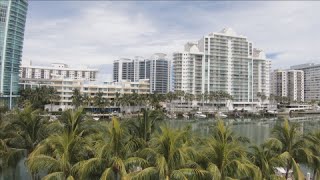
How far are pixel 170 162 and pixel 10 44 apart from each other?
423 feet

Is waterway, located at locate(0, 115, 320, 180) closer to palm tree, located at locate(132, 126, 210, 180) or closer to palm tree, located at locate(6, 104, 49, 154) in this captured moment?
palm tree, located at locate(6, 104, 49, 154)

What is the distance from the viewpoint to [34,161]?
14.4 meters

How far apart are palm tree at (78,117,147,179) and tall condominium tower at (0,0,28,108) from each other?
399 feet

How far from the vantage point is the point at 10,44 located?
426 feet

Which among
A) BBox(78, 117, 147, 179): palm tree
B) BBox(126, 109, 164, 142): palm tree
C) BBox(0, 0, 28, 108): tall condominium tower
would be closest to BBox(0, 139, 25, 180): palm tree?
BBox(126, 109, 164, 142): palm tree

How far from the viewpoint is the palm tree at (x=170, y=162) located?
13.0 m

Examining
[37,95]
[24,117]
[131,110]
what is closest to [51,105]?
[37,95]

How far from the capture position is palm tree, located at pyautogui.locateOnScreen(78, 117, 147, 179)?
13805 mm

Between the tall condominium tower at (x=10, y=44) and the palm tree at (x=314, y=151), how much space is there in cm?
12173

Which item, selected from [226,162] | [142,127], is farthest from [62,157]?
[142,127]

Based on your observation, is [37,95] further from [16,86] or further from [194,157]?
[194,157]

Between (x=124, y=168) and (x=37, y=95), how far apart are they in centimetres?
12793

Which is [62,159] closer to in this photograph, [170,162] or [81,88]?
[170,162]

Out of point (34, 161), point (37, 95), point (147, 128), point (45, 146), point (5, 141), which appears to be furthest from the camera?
point (37, 95)
